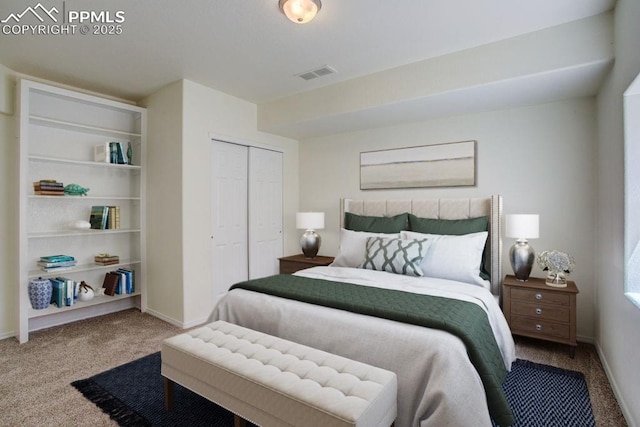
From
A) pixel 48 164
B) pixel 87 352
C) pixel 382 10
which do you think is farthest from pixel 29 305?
pixel 382 10

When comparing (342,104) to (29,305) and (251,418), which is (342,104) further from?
(29,305)

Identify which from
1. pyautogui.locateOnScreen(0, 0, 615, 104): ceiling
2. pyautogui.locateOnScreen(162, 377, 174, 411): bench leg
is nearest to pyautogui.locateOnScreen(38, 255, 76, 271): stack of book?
pyautogui.locateOnScreen(0, 0, 615, 104): ceiling

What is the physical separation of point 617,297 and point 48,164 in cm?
494

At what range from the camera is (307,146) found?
466 cm

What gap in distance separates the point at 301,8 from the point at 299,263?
2.68m

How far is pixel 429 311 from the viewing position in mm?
1793

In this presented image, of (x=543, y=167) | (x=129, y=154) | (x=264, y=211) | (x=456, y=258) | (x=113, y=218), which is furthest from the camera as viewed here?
(x=264, y=211)

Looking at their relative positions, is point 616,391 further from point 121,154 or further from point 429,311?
point 121,154

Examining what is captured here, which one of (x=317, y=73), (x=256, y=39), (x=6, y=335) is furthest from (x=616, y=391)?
(x=6, y=335)

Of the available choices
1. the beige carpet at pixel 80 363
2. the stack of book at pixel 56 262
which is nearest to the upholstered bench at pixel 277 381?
the beige carpet at pixel 80 363

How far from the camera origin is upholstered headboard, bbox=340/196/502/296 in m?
3.02

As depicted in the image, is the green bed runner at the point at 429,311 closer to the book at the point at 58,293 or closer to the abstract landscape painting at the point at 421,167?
the abstract landscape painting at the point at 421,167

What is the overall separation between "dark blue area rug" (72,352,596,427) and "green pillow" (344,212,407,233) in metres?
1.56

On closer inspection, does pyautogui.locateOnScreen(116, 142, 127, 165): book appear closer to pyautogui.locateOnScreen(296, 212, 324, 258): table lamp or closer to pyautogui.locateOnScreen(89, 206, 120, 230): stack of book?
pyautogui.locateOnScreen(89, 206, 120, 230): stack of book
